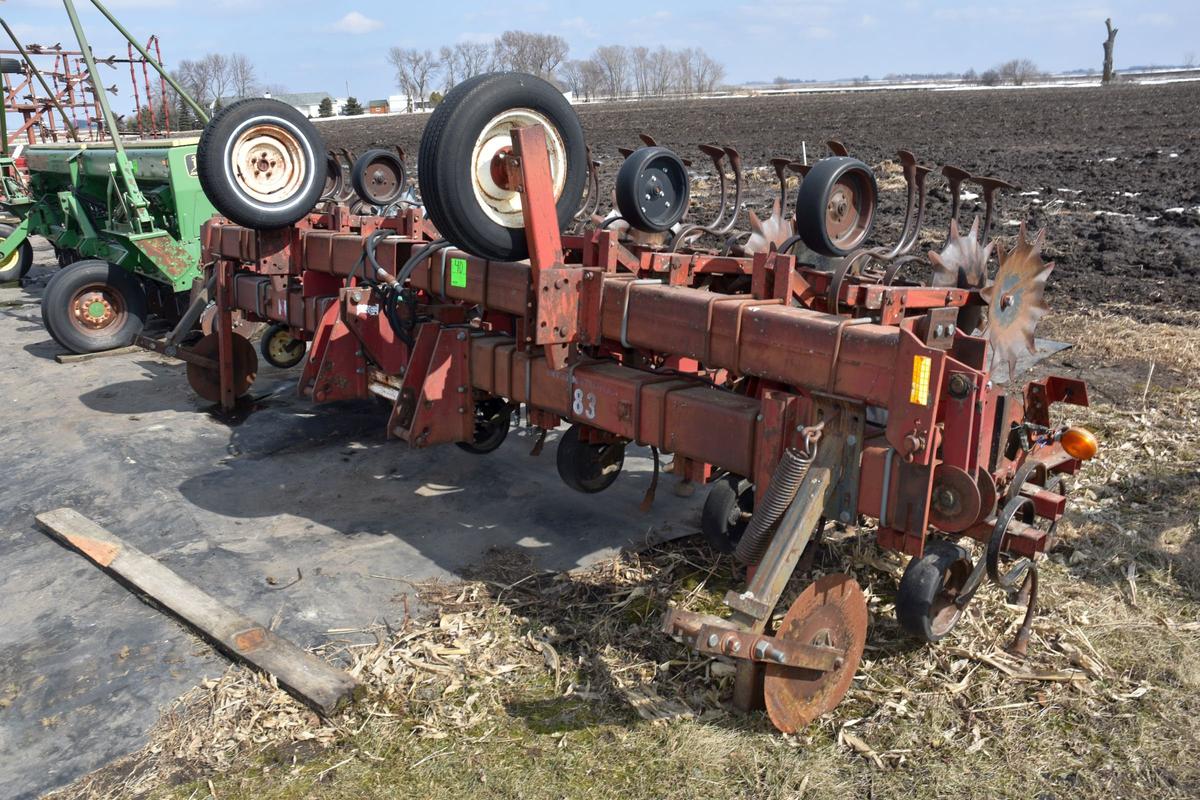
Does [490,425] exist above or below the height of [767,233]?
below

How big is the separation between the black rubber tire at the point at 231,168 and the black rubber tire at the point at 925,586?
4.54 m

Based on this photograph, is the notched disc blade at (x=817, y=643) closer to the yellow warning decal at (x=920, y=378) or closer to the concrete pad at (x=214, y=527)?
the yellow warning decal at (x=920, y=378)

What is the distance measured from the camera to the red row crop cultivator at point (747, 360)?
350cm

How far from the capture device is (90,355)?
961 cm


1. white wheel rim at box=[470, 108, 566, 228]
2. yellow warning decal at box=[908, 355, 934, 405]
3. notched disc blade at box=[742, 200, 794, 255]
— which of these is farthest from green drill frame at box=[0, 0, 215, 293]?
yellow warning decal at box=[908, 355, 934, 405]

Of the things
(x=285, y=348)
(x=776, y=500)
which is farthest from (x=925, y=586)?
(x=285, y=348)

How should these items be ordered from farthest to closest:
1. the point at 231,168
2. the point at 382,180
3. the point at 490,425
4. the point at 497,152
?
1. the point at 382,180
2. the point at 231,168
3. the point at 490,425
4. the point at 497,152

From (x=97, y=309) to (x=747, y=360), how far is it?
809 cm

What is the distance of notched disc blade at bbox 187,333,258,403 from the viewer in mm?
7488

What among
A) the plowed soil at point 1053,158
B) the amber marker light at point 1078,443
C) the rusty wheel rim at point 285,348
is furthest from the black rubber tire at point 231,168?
the plowed soil at point 1053,158

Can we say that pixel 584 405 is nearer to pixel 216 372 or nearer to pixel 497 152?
pixel 497 152

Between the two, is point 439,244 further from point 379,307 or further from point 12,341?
point 12,341

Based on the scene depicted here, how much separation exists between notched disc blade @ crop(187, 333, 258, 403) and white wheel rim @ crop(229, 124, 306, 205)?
1406mm

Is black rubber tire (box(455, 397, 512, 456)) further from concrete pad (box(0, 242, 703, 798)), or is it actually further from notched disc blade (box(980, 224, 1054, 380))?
notched disc blade (box(980, 224, 1054, 380))
